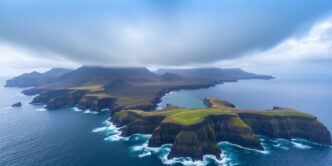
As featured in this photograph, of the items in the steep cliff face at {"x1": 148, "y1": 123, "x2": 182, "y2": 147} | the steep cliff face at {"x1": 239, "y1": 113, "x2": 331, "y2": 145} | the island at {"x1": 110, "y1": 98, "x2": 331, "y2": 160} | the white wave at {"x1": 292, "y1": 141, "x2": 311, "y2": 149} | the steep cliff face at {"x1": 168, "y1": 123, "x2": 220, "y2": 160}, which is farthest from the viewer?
the steep cliff face at {"x1": 239, "y1": 113, "x2": 331, "y2": 145}

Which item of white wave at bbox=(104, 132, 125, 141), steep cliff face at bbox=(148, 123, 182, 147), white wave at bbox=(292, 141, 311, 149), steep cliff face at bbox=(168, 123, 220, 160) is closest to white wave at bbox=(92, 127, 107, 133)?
white wave at bbox=(104, 132, 125, 141)

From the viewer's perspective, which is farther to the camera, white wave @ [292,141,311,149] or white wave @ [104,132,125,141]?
white wave @ [104,132,125,141]

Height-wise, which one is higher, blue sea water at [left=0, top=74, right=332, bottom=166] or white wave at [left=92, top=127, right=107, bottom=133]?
white wave at [left=92, top=127, right=107, bottom=133]

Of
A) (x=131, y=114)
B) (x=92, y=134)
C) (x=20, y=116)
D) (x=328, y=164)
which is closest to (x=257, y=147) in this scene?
(x=328, y=164)

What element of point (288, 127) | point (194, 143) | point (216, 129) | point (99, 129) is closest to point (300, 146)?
point (288, 127)

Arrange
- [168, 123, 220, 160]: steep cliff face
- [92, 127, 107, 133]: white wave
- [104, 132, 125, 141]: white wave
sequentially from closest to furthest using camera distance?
1. [168, 123, 220, 160]: steep cliff face
2. [104, 132, 125, 141]: white wave
3. [92, 127, 107, 133]: white wave

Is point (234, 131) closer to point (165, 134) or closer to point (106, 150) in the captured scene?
point (165, 134)

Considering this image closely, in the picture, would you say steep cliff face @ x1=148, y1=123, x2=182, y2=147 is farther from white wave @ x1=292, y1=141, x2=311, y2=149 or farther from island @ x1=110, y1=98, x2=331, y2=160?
white wave @ x1=292, y1=141, x2=311, y2=149

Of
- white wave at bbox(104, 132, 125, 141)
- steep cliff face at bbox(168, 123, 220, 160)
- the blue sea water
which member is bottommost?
the blue sea water

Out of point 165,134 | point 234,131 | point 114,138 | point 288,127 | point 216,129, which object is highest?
point 288,127
